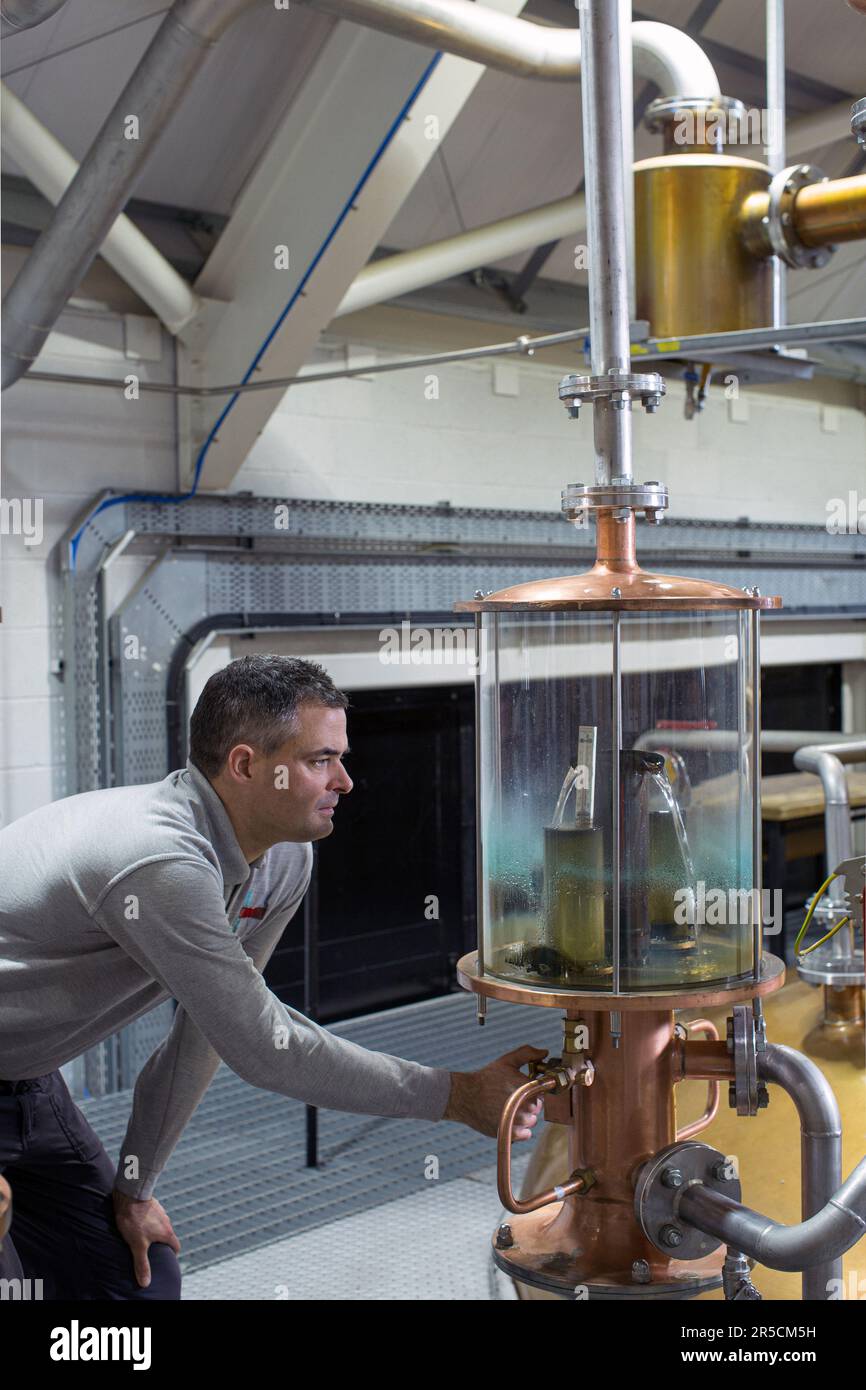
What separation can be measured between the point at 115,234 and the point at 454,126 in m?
1.10

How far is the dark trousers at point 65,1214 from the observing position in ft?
6.83

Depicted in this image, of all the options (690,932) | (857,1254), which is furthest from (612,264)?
(857,1254)

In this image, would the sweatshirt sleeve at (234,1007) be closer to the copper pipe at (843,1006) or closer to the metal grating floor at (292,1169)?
the copper pipe at (843,1006)

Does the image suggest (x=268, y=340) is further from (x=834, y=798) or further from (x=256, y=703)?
(x=256, y=703)

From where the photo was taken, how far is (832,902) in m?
2.27

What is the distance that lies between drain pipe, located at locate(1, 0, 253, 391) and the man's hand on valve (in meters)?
2.15

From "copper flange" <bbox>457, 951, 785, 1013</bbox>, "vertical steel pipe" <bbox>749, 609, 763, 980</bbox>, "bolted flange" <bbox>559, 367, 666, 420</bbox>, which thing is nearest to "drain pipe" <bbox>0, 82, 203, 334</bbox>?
"bolted flange" <bbox>559, 367, 666, 420</bbox>

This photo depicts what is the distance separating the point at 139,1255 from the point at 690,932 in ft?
4.00

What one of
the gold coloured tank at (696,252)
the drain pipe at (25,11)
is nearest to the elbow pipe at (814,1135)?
the gold coloured tank at (696,252)

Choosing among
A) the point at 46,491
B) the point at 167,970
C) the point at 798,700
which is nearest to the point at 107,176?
the point at 46,491

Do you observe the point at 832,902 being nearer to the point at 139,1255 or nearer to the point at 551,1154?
the point at 551,1154

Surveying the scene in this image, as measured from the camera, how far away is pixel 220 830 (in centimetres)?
184

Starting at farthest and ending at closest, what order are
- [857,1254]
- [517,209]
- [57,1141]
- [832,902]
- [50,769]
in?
[517,209] → [50,769] → [832,902] → [57,1141] → [857,1254]

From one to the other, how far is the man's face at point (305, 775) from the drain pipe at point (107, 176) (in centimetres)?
166
